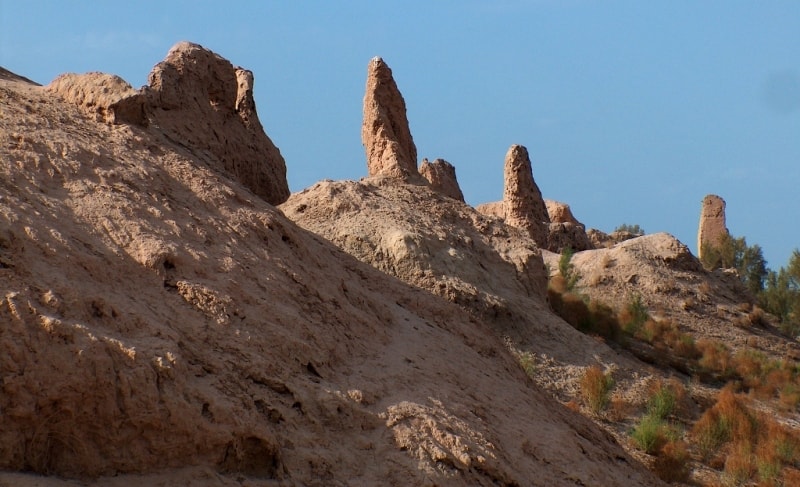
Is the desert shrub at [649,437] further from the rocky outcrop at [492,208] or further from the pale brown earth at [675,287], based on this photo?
the rocky outcrop at [492,208]

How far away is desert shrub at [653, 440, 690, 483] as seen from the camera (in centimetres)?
1161

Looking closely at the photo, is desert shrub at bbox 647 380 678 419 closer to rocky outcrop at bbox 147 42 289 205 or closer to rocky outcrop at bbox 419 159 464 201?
rocky outcrop at bbox 147 42 289 205

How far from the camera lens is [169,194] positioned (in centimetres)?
761

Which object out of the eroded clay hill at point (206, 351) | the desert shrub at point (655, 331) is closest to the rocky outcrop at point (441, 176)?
the desert shrub at point (655, 331)

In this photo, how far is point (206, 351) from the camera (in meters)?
6.13

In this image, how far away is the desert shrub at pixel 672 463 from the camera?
1161 centimetres

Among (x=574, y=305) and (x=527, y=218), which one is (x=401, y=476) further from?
(x=527, y=218)

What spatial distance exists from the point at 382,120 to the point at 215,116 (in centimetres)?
704

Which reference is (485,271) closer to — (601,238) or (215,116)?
(215,116)

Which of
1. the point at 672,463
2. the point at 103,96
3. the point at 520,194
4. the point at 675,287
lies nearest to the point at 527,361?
the point at 672,463

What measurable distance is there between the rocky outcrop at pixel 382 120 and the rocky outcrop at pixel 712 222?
2489cm

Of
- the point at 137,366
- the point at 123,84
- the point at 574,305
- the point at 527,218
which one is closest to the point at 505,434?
the point at 137,366

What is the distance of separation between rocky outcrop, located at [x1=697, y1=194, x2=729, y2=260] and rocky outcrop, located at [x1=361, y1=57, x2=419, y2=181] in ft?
81.7

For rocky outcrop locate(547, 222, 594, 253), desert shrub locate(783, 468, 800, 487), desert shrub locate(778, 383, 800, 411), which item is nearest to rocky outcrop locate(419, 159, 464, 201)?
rocky outcrop locate(547, 222, 594, 253)
